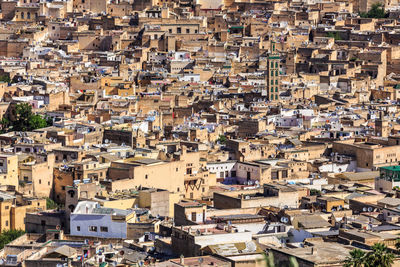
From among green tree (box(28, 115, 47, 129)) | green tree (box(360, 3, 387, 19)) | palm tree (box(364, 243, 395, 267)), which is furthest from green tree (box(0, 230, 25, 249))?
green tree (box(360, 3, 387, 19))

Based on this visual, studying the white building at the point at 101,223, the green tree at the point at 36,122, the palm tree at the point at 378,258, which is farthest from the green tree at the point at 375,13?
the palm tree at the point at 378,258

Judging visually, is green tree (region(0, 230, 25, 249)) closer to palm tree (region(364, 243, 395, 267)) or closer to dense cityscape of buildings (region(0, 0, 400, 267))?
dense cityscape of buildings (region(0, 0, 400, 267))

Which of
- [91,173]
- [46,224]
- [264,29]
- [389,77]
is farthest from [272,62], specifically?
[46,224]

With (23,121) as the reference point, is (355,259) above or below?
above

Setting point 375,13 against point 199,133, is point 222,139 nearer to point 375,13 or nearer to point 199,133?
point 199,133

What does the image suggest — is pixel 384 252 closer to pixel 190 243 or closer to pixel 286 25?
pixel 190 243

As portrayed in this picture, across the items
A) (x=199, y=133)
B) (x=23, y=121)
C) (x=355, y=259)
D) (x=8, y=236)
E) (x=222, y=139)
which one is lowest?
(x=8, y=236)

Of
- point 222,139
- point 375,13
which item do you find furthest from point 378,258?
point 375,13

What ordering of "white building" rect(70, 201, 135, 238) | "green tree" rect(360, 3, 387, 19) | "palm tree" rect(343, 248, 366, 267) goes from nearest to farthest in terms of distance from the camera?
"palm tree" rect(343, 248, 366, 267) → "white building" rect(70, 201, 135, 238) → "green tree" rect(360, 3, 387, 19)
